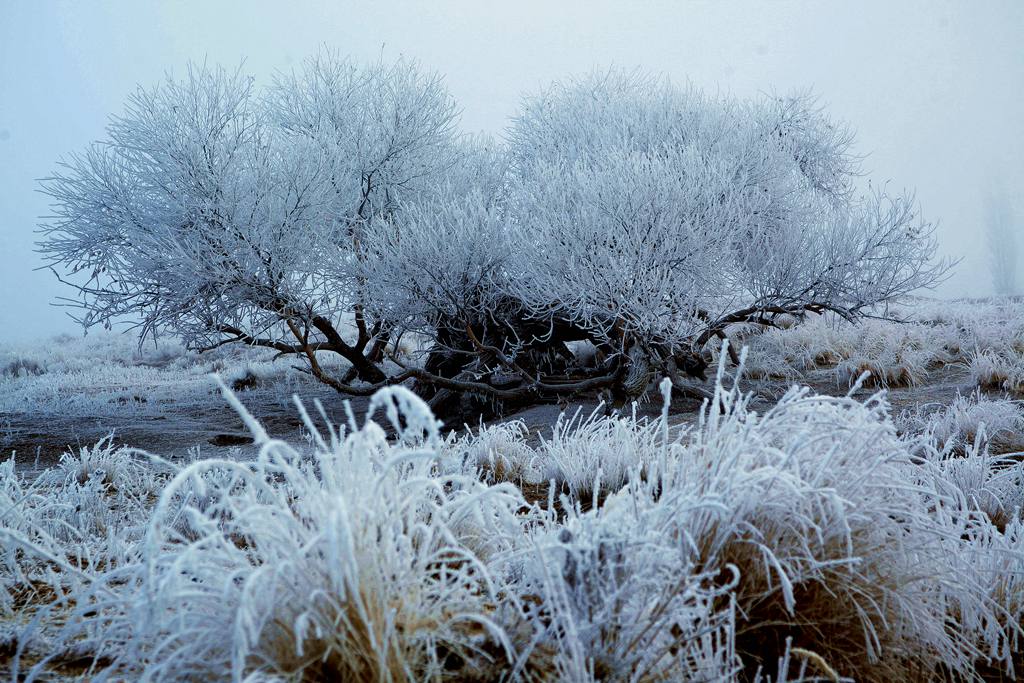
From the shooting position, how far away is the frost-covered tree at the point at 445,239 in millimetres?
7031

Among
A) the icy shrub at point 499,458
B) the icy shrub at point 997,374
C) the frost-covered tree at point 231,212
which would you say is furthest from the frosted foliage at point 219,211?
the icy shrub at point 997,374

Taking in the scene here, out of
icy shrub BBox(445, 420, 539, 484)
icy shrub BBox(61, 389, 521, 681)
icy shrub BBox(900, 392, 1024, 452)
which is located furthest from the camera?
icy shrub BBox(900, 392, 1024, 452)

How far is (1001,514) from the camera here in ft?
11.0

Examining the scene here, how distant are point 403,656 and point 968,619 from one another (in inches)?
66.1

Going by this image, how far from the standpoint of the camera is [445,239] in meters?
7.70

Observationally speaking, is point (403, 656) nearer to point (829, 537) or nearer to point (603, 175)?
point (829, 537)

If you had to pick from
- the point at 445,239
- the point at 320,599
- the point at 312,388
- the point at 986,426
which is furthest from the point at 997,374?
the point at 312,388

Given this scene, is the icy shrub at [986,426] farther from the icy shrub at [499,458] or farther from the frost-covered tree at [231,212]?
the frost-covered tree at [231,212]

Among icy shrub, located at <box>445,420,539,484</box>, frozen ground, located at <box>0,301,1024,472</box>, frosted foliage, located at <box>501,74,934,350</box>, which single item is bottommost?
frozen ground, located at <box>0,301,1024,472</box>

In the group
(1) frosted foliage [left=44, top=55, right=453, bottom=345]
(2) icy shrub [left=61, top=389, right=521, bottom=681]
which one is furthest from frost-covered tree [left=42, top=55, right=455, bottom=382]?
(2) icy shrub [left=61, top=389, right=521, bottom=681]

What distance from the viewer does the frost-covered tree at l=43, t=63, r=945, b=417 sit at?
7031 mm

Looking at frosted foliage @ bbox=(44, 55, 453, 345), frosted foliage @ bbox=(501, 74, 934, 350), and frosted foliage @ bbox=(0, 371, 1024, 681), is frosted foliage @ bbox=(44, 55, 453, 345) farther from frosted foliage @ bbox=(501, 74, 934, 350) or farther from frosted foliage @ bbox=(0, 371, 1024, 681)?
frosted foliage @ bbox=(0, 371, 1024, 681)

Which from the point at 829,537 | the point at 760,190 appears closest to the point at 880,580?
the point at 829,537

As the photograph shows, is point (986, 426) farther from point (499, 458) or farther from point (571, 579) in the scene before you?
point (571, 579)
